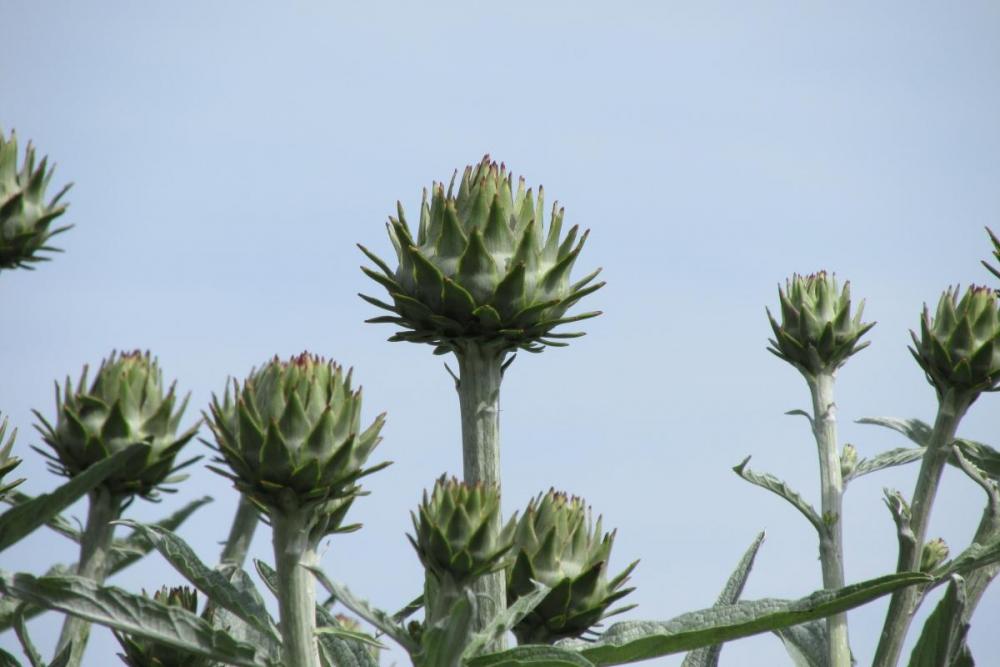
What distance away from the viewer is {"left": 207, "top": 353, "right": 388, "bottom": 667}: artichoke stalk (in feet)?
8.27

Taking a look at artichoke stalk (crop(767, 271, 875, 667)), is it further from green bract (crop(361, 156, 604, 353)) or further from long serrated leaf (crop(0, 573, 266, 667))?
long serrated leaf (crop(0, 573, 266, 667))

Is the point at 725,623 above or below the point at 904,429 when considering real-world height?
below

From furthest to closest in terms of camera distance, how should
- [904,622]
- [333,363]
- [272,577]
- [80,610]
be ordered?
[904,622], [272,577], [333,363], [80,610]

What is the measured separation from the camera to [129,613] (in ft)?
7.61

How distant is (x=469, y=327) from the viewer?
2.78m

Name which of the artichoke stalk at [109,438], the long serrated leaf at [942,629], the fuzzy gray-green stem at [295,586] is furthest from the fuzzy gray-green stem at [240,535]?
the long serrated leaf at [942,629]

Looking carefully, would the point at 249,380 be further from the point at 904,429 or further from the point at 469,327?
the point at 904,429

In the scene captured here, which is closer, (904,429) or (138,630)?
(138,630)

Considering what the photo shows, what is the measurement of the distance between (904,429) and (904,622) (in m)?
1.01

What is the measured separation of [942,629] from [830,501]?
3.03 feet

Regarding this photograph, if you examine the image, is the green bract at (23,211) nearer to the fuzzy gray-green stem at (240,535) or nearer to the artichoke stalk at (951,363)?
the fuzzy gray-green stem at (240,535)

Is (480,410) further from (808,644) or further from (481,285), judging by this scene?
(808,644)

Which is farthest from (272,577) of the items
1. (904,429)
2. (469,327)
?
(904,429)

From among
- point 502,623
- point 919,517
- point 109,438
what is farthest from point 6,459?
point 919,517
